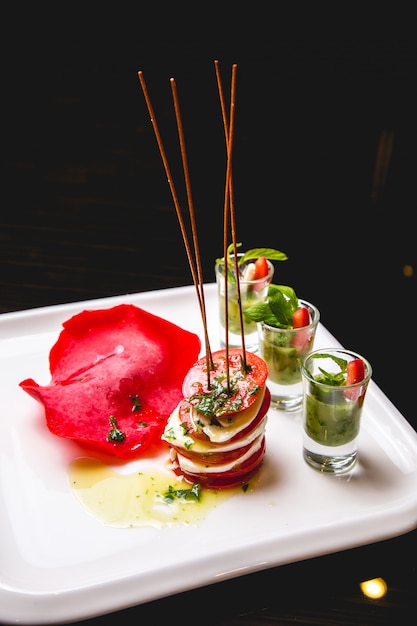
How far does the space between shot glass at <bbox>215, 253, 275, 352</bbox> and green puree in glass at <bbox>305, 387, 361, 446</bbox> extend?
49 centimetres

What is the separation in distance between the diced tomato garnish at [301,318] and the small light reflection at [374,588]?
0.70m

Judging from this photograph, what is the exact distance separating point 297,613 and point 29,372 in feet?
3.64

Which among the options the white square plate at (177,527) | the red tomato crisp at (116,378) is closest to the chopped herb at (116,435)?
the red tomato crisp at (116,378)

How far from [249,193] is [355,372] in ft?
5.31

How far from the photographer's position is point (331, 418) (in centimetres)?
171

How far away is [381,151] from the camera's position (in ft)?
11.7

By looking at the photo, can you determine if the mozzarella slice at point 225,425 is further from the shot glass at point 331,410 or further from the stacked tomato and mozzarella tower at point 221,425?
the shot glass at point 331,410

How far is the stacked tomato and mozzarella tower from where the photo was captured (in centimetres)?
166

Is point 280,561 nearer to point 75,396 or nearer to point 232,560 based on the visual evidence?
point 232,560

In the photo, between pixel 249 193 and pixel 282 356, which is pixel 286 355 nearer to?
pixel 282 356

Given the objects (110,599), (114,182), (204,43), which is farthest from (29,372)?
(204,43)

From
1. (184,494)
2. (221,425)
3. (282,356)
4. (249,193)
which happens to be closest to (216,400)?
(221,425)

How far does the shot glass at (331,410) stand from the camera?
169 centimetres

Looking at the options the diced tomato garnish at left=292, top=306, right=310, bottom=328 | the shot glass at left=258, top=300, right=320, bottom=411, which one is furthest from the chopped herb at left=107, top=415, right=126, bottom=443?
the diced tomato garnish at left=292, top=306, right=310, bottom=328
